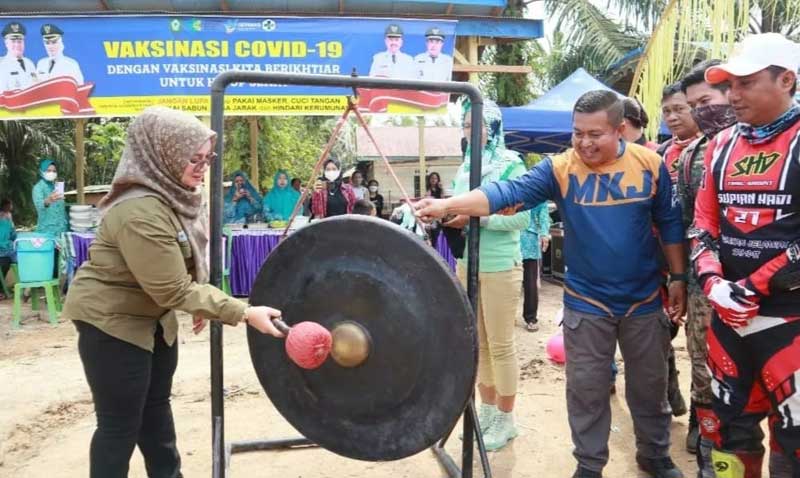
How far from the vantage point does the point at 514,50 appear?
1177 cm

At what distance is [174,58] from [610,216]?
19.1 feet

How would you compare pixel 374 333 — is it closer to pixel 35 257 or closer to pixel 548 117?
pixel 35 257

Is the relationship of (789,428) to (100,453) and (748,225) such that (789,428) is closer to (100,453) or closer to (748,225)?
(748,225)

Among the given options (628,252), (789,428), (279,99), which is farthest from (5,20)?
(789,428)

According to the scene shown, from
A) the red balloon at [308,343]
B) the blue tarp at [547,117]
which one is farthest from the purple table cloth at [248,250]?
the red balloon at [308,343]

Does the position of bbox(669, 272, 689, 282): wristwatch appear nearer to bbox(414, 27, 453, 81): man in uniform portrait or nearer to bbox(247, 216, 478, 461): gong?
bbox(247, 216, 478, 461): gong

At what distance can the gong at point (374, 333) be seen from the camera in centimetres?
218

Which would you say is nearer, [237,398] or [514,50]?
[237,398]

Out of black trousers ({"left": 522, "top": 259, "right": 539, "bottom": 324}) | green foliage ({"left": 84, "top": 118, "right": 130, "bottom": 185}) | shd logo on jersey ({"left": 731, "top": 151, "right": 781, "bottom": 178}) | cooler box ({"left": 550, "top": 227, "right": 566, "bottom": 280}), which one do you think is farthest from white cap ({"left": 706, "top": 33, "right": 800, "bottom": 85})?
green foliage ({"left": 84, "top": 118, "right": 130, "bottom": 185})

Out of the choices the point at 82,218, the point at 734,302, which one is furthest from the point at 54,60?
the point at 734,302

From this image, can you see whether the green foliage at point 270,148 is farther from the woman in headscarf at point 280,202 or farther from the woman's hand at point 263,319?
the woman's hand at point 263,319

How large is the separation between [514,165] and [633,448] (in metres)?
1.59

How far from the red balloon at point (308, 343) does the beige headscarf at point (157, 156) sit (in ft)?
1.97

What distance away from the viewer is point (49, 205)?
732 cm
